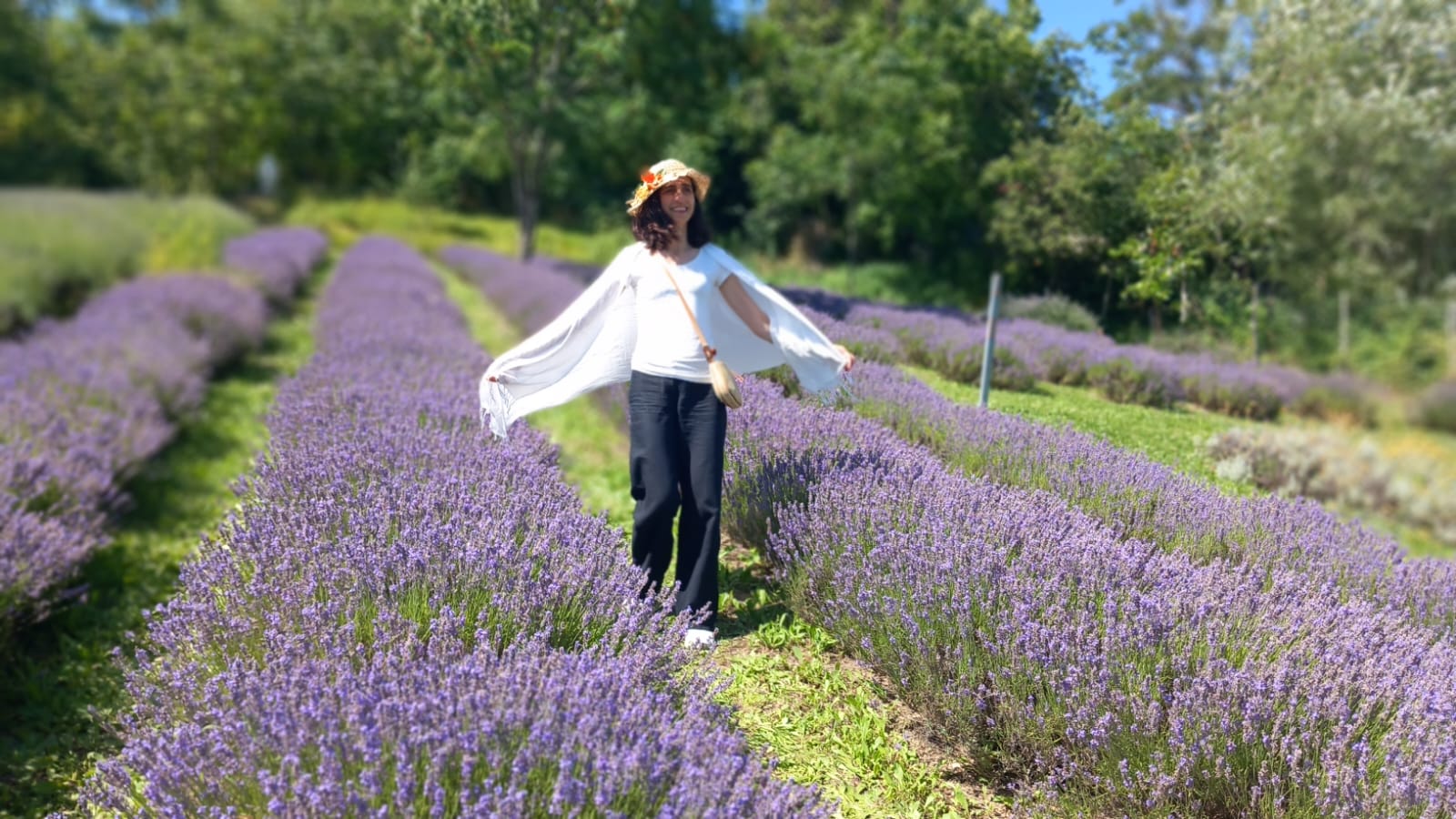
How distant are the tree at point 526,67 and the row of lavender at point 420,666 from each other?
5.16 meters

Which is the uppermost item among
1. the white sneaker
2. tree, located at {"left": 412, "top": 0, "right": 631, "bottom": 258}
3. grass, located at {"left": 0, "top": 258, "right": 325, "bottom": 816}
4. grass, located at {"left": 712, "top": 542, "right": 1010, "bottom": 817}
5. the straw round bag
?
tree, located at {"left": 412, "top": 0, "right": 631, "bottom": 258}

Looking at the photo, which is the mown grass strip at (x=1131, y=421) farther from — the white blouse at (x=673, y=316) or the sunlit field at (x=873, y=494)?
the white blouse at (x=673, y=316)

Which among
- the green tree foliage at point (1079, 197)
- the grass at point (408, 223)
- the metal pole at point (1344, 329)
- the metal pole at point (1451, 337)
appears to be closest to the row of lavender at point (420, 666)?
the green tree foliage at point (1079, 197)

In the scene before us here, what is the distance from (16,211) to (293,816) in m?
17.5

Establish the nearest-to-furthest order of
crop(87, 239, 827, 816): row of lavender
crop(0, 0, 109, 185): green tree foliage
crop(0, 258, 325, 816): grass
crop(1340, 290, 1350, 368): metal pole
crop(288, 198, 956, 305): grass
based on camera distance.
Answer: crop(87, 239, 827, 816): row of lavender, crop(0, 258, 325, 816): grass, crop(288, 198, 956, 305): grass, crop(1340, 290, 1350, 368): metal pole, crop(0, 0, 109, 185): green tree foliage

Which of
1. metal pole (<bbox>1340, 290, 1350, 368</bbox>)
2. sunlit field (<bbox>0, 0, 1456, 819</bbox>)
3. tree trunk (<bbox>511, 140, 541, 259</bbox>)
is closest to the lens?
sunlit field (<bbox>0, 0, 1456, 819</bbox>)

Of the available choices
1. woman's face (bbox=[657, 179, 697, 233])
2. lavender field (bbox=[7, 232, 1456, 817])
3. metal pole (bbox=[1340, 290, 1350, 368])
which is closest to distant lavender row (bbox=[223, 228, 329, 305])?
lavender field (bbox=[7, 232, 1456, 817])

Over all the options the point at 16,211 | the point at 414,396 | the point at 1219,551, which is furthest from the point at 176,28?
the point at 1219,551

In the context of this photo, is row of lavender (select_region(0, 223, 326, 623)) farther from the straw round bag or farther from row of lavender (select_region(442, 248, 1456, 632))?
row of lavender (select_region(442, 248, 1456, 632))

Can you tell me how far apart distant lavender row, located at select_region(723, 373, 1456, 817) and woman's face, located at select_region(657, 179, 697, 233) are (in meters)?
1.10

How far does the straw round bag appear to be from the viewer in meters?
2.93

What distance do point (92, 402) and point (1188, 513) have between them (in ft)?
20.6

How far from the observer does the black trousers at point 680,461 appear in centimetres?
307

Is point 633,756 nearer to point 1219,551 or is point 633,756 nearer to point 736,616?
point 736,616
